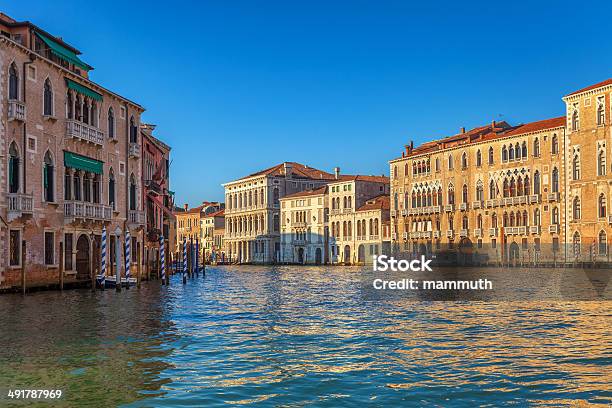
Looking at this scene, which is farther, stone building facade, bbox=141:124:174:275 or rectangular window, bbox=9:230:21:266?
stone building facade, bbox=141:124:174:275

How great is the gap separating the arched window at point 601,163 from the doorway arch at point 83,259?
99.9ft

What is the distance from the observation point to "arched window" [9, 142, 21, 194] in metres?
21.6

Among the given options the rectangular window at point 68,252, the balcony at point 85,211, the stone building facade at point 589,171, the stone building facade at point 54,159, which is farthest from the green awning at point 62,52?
the stone building facade at point 589,171

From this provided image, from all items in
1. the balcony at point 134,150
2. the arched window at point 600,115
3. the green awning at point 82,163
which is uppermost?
the arched window at point 600,115

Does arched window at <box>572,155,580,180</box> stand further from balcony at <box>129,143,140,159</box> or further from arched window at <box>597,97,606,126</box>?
balcony at <box>129,143,140,159</box>

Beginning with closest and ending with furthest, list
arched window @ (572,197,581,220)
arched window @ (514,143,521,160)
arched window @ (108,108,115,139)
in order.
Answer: arched window @ (108,108,115,139)
arched window @ (572,197,581,220)
arched window @ (514,143,521,160)

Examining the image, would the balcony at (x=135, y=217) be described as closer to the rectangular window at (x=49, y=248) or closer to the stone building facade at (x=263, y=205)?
the rectangular window at (x=49, y=248)

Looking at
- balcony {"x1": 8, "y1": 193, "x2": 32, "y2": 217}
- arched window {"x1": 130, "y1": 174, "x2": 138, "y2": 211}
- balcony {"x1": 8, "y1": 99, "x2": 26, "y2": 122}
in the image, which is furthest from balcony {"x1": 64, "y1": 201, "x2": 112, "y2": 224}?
balcony {"x1": 8, "y1": 99, "x2": 26, "y2": 122}

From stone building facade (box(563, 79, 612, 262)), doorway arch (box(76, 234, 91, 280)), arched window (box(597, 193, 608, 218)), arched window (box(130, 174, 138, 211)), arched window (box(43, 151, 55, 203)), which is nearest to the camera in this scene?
arched window (box(43, 151, 55, 203))

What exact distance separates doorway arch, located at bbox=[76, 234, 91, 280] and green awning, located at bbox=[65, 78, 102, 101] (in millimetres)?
4756

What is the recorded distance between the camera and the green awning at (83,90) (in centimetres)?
2495

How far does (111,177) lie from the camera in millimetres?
28469

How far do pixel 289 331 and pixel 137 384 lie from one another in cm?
517

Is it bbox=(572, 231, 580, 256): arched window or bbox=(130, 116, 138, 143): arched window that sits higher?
bbox=(130, 116, 138, 143): arched window
